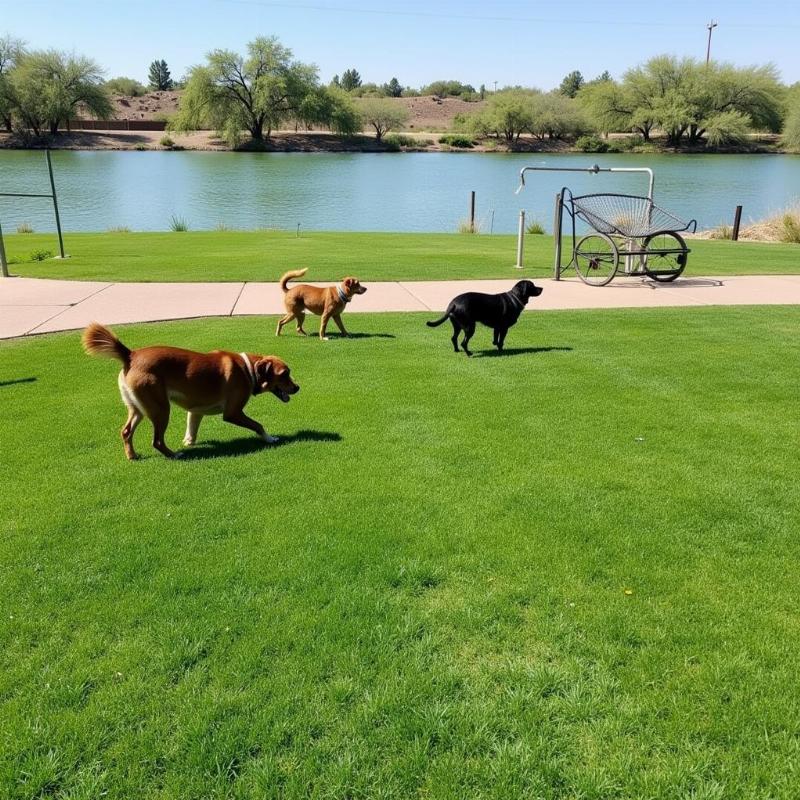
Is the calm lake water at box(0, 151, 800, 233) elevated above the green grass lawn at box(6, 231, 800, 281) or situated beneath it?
elevated above

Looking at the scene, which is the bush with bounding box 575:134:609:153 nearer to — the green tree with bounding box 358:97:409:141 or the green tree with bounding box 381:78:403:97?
the green tree with bounding box 358:97:409:141

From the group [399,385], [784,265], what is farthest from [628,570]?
[784,265]

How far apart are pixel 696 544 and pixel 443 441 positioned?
2121 millimetres

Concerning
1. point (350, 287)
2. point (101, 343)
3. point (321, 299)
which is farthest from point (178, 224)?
point (101, 343)

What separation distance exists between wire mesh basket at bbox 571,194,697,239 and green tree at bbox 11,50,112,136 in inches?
3279

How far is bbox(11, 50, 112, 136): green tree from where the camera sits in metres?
78.4

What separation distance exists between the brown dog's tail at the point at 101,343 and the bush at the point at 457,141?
9333 centimetres

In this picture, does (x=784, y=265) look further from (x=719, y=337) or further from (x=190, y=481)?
(x=190, y=481)

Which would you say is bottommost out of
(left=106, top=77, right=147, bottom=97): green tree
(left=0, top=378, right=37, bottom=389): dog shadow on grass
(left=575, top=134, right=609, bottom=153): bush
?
(left=0, top=378, right=37, bottom=389): dog shadow on grass

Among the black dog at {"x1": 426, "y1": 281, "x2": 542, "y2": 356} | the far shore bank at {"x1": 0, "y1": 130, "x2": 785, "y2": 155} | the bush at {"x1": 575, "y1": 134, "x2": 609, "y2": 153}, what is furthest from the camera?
the bush at {"x1": 575, "y1": 134, "x2": 609, "y2": 153}

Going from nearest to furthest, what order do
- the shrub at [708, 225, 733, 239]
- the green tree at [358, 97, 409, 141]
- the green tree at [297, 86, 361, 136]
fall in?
the shrub at [708, 225, 733, 239] < the green tree at [297, 86, 361, 136] < the green tree at [358, 97, 409, 141]

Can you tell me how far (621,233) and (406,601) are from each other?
1117 centimetres

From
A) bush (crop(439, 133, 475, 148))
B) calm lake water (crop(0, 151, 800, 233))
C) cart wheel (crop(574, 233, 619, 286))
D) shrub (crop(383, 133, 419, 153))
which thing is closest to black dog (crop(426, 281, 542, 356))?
cart wheel (crop(574, 233, 619, 286))

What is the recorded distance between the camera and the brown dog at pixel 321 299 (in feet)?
28.6
